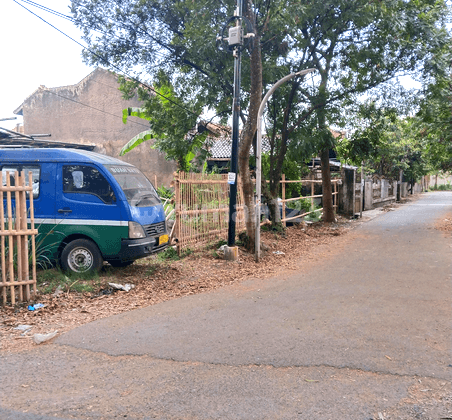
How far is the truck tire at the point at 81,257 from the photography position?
25.0 ft

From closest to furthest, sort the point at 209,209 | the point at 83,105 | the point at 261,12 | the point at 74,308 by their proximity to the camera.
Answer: the point at 74,308 → the point at 209,209 → the point at 261,12 → the point at 83,105

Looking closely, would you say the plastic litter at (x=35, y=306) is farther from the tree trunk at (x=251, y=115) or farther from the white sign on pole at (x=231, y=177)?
the tree trunk at (x=251, y=115)

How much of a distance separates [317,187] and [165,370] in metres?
17.6

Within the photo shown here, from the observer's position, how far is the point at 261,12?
11.4m

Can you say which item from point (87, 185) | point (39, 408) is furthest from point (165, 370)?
point (87, 185)

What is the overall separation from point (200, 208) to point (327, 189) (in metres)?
8.12

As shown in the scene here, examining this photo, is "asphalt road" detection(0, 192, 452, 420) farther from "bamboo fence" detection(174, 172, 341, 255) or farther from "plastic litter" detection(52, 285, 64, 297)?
"bamboo fence" detection(174, 172, 341, 255)

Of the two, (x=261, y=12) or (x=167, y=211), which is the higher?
(x=261, y=12)

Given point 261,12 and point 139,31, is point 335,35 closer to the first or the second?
point 261,12

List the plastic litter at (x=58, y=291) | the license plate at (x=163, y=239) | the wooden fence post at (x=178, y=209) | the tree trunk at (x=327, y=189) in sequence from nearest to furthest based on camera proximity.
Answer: the plastic litter at (x=58, y=291) → the license plate at (x=163, y=239) → the wooden fence post at (x=178, y=209) → the tree trunk at (x=327, y=189)

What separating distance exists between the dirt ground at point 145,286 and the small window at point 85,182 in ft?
4.99

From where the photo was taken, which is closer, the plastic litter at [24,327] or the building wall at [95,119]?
the plastic litter at [24,327]

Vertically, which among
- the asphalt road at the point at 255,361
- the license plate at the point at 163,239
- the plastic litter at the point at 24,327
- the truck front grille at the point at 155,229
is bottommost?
the plastic litter at the point at 24,327

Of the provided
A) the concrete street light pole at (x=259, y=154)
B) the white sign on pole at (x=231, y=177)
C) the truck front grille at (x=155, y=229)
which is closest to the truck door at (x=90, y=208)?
the truck front grille at (x=155, y=229)
